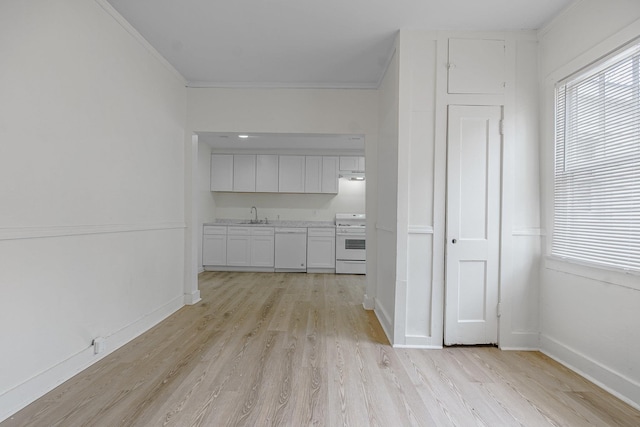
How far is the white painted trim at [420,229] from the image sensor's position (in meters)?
2.85

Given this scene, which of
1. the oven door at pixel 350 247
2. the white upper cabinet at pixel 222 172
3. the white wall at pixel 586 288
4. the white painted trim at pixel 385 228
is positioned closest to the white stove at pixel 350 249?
the oven door at pixel 350 247

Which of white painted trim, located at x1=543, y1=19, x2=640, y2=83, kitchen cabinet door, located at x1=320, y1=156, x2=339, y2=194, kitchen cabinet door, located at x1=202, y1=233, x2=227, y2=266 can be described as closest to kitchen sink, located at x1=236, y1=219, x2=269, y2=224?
kitchen cabinet door, located at x1=202, y1=233, x2=227, y2=266

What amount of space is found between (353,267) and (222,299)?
2.72 m

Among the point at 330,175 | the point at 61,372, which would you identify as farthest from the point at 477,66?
the point at 330,175

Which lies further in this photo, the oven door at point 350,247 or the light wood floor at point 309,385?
the oven door at point 350,247

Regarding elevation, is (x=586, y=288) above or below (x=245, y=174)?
below

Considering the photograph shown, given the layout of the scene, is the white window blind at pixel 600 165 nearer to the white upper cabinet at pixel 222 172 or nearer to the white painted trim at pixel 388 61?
the white painted trim at pixel 388 61

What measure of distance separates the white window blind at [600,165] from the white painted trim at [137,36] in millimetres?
3533

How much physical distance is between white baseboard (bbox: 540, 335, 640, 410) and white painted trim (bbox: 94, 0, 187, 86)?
169 inches

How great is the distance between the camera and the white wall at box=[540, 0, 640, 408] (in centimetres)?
203

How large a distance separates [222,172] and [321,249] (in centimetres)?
252

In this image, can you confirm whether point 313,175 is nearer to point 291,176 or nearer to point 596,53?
point 291,176

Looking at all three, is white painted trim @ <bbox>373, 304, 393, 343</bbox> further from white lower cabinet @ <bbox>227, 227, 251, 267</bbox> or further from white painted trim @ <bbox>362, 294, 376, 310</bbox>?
white lower cabinet @ <bbox>227, 227, 251, 267</bbox>

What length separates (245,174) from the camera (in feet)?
22.1
